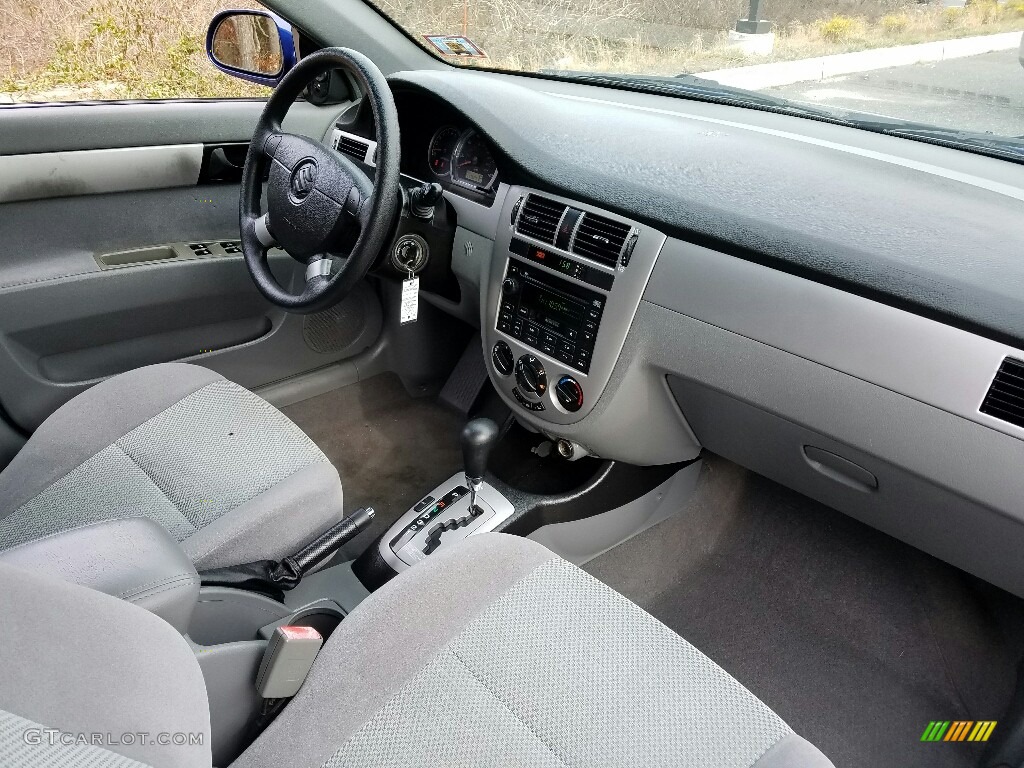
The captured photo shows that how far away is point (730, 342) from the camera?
4.79ft

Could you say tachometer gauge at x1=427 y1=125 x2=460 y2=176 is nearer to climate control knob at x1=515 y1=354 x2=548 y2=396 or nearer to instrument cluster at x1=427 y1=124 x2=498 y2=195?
instrument cluster at x1=427 y1=124 x2=498 y2=195

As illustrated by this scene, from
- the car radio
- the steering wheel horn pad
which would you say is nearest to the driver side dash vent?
the steering wheel horn pad

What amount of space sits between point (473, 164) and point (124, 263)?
0.84 meters

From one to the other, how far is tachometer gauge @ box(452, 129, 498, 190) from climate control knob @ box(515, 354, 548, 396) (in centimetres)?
39

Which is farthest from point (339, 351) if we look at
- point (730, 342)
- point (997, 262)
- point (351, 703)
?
point (997, 262)

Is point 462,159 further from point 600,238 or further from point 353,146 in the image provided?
point 600,238

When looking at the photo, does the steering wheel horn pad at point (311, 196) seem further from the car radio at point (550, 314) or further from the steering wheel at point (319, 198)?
the car radio at point (550, 314)

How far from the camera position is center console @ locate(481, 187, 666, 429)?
157cm

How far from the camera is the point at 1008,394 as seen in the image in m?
1.17

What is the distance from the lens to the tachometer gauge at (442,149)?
1.99m

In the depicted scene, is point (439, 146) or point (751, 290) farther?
point (439, 146)

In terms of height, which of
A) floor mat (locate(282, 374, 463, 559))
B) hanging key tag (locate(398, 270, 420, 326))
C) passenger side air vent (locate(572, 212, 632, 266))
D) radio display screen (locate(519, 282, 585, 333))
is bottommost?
floor mat (locate(282, 374, 463, 559))

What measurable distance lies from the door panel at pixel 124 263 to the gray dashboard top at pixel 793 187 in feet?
1.93

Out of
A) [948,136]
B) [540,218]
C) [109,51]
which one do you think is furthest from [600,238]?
[109,51]
